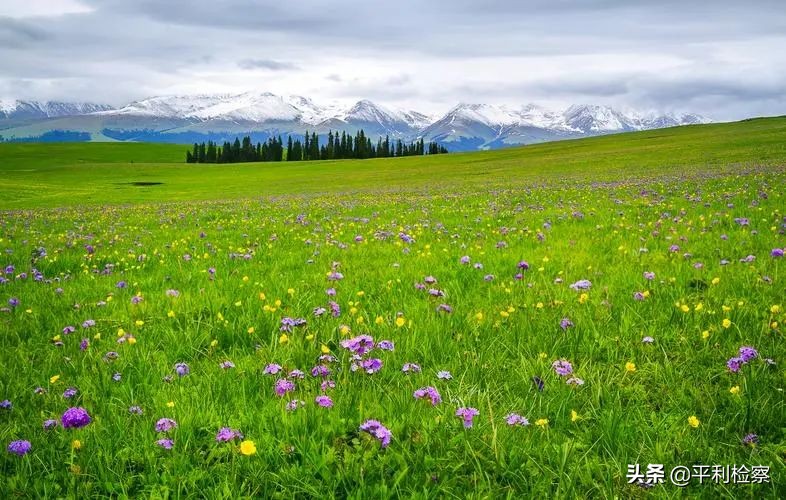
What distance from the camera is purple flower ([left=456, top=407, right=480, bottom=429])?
289 centimetres

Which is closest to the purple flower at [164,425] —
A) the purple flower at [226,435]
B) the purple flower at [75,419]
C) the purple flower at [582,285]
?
the purple flower at [226,435]

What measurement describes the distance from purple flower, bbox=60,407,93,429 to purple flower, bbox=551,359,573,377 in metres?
3.06

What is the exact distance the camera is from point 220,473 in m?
2.59

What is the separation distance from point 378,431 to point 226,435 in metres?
0.83

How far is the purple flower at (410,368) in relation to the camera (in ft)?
12.0

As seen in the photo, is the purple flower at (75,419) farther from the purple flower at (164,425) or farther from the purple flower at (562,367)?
the purple flower at (562,367)

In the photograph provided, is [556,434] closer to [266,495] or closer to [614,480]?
[614,480]

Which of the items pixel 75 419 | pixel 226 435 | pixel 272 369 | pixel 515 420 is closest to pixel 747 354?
pixel 515 420

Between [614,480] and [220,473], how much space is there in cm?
204

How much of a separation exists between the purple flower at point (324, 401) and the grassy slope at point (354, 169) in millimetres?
37114

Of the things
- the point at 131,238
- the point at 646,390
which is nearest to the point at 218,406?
the point at 646,390

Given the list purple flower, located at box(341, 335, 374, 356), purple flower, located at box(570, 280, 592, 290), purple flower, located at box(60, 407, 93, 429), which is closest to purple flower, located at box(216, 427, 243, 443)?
purple flower, located at box(60, 407, 93, 429)

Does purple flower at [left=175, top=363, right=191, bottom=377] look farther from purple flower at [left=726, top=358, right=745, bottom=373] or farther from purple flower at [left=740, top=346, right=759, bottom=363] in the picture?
purple flower at [left=740, top=346, right=759, bottom=363]

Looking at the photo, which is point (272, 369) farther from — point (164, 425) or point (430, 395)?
point (430, 395)
